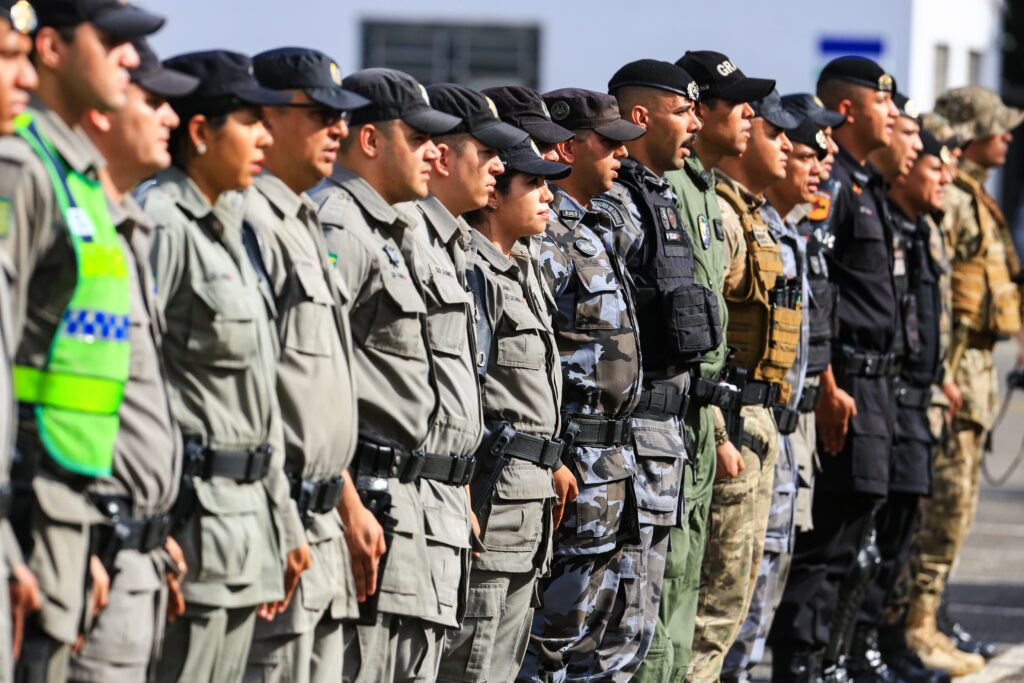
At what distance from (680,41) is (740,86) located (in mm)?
13699

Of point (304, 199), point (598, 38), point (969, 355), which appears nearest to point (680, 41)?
point (598, 38)

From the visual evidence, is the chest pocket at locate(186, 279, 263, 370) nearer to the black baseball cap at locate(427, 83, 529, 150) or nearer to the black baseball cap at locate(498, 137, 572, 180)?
the black baseball cap at locate(427, 83, 529, 150)

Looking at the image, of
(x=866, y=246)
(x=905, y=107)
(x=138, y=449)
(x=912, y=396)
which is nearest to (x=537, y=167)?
(x=138, y=449)

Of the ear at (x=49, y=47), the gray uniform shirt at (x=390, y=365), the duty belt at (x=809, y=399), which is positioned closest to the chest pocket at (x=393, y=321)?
the gray uniform shirt at (x=390, y=365)

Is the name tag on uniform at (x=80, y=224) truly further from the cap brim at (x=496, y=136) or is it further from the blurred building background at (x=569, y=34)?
the blurred building background at (x=569, y=34)

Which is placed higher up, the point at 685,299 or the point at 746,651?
the point at 685,299

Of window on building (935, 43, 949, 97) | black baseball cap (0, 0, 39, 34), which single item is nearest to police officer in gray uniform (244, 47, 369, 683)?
black baseball cap (0, 0, 39, 34)

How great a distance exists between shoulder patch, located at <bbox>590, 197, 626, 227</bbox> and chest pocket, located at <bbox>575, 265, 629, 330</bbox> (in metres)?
0.30

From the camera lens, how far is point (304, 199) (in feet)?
14.6

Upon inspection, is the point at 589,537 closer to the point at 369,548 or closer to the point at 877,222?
the point at 369,548

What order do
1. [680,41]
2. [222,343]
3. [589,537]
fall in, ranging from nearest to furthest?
[222,343] → [589,537] → [680,41]

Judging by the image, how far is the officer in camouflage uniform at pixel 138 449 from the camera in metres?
3.64

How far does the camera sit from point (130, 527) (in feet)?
12.0

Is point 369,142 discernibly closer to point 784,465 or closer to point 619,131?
point 619,131
